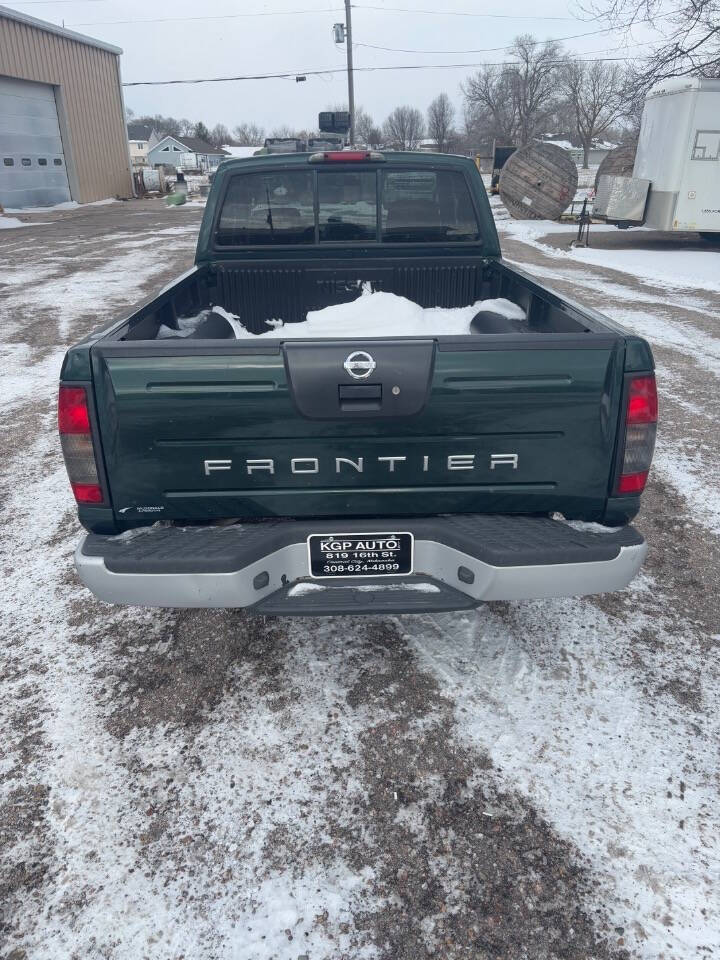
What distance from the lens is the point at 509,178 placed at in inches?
838

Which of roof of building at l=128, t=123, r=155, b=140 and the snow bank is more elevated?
roof of building at l=128, t=123, r=155, b=140

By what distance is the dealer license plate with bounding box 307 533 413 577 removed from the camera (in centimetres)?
258

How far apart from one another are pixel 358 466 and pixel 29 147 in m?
31.2

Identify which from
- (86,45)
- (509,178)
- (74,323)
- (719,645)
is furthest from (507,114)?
(719,645)

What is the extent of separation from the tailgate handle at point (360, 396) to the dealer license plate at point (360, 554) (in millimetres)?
505

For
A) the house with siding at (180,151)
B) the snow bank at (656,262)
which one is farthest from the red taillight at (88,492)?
the house with siding at (180,151)

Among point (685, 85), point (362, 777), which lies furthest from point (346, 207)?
point (685, 85)

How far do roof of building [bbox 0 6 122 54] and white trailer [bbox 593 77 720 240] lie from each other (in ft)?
77.4

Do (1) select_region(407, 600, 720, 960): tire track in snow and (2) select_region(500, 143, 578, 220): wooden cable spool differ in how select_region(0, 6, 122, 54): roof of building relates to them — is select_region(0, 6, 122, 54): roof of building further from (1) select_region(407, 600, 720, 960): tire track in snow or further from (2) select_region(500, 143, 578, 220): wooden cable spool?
(1) select_region(407, 600, 720, 960): tire track in snow

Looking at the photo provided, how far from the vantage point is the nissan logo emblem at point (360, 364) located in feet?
7.79

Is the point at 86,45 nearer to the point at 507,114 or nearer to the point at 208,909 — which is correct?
the point at 208,909

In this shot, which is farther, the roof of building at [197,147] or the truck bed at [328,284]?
the roof of building at [197,147]

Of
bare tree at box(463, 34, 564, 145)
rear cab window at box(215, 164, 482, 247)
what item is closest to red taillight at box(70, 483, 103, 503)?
rear cab window at box(215, 164, 482, 247)

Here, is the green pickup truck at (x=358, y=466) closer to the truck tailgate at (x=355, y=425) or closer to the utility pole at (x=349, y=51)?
the truck tailgate at (x=355, y=425)
